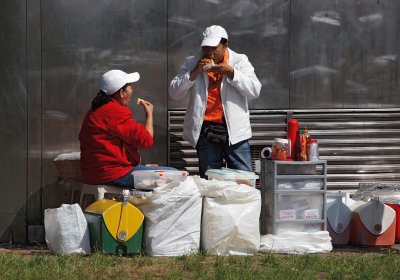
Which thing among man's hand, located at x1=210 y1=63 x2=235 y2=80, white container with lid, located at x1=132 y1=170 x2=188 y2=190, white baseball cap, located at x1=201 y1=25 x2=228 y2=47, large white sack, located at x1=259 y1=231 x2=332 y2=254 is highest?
white baseball cap, located at x1=201 y1=25 x2=228 y2=47

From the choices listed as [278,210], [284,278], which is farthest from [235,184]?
[284,278]

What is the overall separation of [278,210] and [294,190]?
234 mm

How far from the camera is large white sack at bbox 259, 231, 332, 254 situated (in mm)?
9211

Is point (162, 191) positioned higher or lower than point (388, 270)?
higher

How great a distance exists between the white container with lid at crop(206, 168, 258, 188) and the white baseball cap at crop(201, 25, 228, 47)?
1.17 meters

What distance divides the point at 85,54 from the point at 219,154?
166cm

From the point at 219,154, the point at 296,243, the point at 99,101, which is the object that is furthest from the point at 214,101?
the point at 296,243

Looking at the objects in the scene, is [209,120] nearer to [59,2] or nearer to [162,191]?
[162,191]

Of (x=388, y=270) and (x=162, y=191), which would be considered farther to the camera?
(x=162, y=191)

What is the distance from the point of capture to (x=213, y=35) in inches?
376

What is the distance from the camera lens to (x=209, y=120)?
9617mm

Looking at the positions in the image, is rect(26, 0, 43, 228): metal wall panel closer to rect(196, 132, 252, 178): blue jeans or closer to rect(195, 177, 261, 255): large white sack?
rect(196, 132, 252, 178): blue jeans

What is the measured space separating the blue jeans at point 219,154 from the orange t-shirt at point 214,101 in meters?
0.19

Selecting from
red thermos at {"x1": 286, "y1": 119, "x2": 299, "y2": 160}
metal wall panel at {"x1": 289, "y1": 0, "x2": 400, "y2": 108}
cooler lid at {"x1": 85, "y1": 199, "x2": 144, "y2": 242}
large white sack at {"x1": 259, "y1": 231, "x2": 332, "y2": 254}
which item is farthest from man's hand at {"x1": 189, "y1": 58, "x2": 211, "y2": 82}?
large white sack at {"x1": 259, "y1": 231, "x2": 332, "y2": 254}
